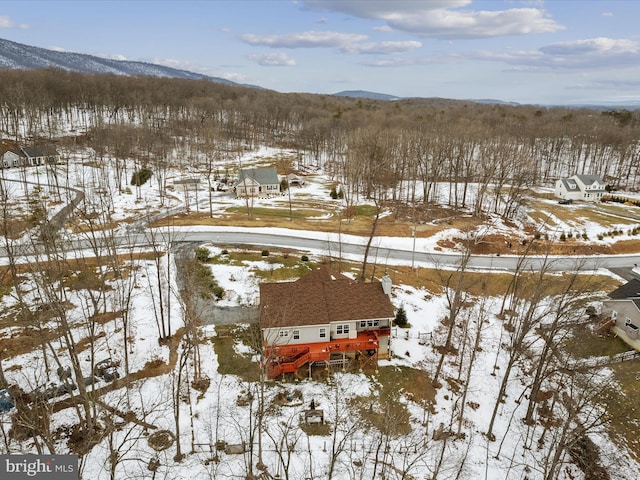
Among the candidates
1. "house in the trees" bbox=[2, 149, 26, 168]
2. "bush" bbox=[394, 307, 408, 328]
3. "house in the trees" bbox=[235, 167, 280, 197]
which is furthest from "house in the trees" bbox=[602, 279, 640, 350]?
"house in the trees" bbox=[2, 149, 26, 168]

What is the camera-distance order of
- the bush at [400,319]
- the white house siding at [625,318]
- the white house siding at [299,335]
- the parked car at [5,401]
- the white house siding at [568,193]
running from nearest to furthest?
the parked car at [5,401], the white house siding at [299,335], the white house siding at [625,318], the bush at [400,319], the white house siding at [568,193]

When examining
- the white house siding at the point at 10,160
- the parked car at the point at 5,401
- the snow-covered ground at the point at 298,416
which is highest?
the white house siding at the point at 10,160

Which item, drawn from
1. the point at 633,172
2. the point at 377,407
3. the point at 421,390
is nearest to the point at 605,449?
the point at 421,390

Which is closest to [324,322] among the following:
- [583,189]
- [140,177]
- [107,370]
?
[107,370]

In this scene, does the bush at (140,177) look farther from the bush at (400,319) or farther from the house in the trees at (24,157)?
the bush at (400,319)

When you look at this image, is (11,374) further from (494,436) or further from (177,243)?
(494,436)

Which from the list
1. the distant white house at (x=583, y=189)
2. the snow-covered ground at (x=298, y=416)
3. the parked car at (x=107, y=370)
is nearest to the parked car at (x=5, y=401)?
the snow-covered ground at (x=298, y=416)

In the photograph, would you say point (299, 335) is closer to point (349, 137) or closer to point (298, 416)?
point (298, 416)
